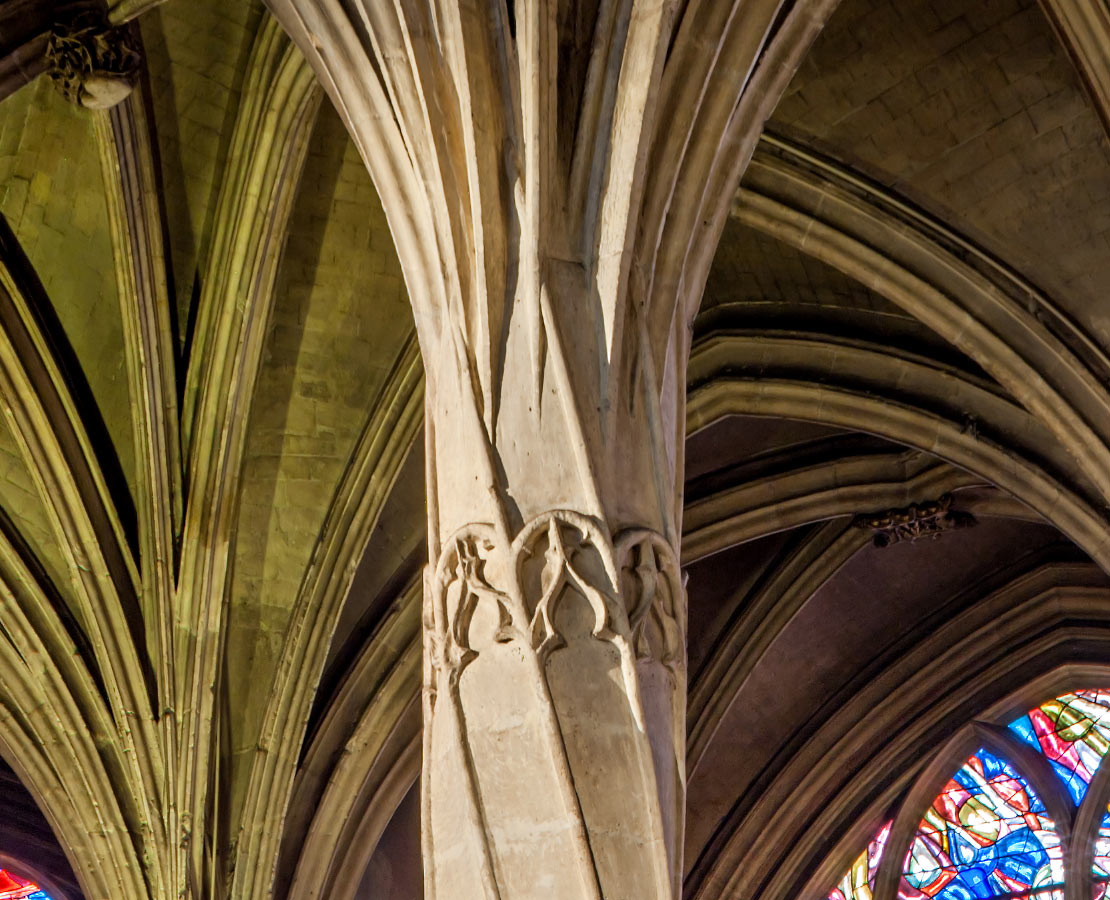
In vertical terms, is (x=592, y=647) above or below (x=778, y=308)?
below

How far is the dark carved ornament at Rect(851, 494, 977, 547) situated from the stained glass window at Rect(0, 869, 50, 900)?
22.7 ft

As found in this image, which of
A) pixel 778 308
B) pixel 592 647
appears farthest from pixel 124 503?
pixel 592 647

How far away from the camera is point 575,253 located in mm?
6125

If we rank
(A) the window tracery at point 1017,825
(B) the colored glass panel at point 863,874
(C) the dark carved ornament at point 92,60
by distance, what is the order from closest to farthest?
(C) the dark carved ornament at point 92,60
(A) the window tracery at point 1017,825
(B) the colored glass panel at point 863,874

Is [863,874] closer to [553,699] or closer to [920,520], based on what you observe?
[920,520]

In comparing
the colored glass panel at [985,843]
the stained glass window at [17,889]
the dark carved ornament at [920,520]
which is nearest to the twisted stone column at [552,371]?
the dark carved ornament at [920,520]

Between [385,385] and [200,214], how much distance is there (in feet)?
5.46

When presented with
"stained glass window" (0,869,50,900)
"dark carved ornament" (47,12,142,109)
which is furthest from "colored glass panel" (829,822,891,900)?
"dark carved ornament" (47,12,142,109)

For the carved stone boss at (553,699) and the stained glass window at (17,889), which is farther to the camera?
the stained glass window at (17,889)

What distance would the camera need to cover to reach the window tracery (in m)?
14.6

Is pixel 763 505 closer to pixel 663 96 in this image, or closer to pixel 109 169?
pixel 109 169

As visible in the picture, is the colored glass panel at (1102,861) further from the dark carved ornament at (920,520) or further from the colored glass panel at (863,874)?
the dark carved ornament at (920,520)

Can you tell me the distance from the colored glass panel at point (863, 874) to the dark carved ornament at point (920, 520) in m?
2.88

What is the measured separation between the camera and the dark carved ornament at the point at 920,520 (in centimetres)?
1398
